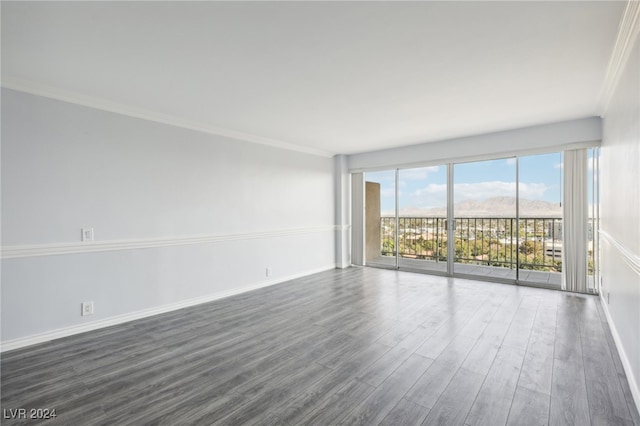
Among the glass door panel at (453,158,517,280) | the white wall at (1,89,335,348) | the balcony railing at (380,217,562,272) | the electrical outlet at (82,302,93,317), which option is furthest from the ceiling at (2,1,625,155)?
the balcony railing at (380,217,562,272)

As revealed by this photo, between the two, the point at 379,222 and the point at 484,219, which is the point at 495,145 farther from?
the point at 379,222

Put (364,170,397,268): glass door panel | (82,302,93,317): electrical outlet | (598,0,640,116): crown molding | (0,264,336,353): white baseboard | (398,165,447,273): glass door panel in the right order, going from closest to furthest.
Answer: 1. (598,0,640,116): crown molding
2. (0,264,336,353): white baseboard
3. (82,302,93,317): electrical outlet
4. (398,165,447,273): glass door panel
5. (364,170,397,268): glass door panel

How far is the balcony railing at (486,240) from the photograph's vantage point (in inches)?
211

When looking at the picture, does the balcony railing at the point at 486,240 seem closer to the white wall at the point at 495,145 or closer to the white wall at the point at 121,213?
the white wall at the point at 495,145

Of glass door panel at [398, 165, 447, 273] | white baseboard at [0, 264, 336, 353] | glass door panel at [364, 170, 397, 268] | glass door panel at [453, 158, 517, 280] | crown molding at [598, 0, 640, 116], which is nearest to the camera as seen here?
crown molding at [598, 0, 640, 116]

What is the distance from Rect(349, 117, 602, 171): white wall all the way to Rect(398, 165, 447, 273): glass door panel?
1.43ft

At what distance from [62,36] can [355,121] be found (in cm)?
303

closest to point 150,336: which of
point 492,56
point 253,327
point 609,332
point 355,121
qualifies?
point 253,327

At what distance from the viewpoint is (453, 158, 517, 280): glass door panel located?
18.2 ft

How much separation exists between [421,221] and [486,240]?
51.1 inches

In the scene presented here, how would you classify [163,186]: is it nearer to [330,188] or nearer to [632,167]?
[330,188]

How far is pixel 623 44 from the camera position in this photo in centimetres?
220

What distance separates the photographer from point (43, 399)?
6.64 feet

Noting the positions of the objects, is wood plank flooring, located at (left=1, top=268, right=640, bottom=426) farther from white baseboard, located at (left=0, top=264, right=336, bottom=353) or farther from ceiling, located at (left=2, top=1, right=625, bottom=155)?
ceiling, located at (left=2, top=1, right=625, bottom=155)
